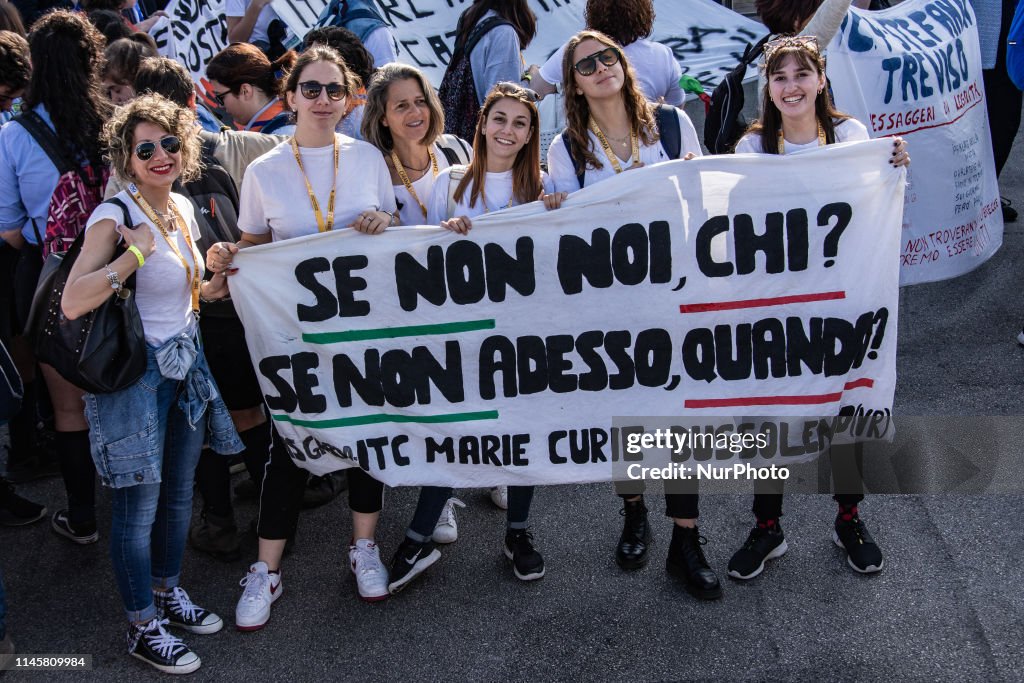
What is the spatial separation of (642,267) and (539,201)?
1.39 ft

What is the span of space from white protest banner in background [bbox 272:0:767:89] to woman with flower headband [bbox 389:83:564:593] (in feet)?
10.2

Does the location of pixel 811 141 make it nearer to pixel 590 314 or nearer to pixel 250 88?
pixel 590 314

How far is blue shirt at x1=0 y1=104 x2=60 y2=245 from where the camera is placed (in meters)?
3.71

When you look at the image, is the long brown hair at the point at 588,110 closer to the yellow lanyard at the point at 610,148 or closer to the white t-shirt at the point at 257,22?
the yellow lanyard at the point at 610,148

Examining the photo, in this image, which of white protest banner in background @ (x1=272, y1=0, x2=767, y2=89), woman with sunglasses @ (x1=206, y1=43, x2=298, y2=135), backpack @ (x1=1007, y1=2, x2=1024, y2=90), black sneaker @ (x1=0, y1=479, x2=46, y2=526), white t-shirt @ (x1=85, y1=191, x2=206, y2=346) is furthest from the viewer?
white protest banner in background @ (x1=272, y1=0, x2=767, y2=89)

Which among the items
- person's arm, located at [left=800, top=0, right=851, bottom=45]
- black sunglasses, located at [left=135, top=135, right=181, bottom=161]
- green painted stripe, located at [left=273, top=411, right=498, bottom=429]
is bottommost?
green painted stripe, located at [left=273, top=411, right=498, bottom=429]

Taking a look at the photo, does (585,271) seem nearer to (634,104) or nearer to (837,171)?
(634,104)

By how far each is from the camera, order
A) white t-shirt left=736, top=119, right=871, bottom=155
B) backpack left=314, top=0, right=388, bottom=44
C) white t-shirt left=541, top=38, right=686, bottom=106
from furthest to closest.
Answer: backpack left=314, top=0, right=388, bottom=44 < white t-shirt left=541, top=38, right=686, bottom=106 < white t-shirt left=736, top=119, right=871, bottom=155

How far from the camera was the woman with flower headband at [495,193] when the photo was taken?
3383 mm

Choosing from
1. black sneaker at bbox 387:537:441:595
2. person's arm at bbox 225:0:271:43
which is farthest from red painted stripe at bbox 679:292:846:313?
person's arm at bbox 225:0:271:43

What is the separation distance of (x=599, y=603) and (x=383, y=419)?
3.32 ft

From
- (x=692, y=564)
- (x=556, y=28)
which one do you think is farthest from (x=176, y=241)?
(x=556, y=28)

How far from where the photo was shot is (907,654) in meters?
3.15

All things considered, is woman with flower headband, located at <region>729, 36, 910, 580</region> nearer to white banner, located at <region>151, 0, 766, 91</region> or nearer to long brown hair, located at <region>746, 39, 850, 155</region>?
long brown hair, located at <region>746, 39, 850, 155</region>
